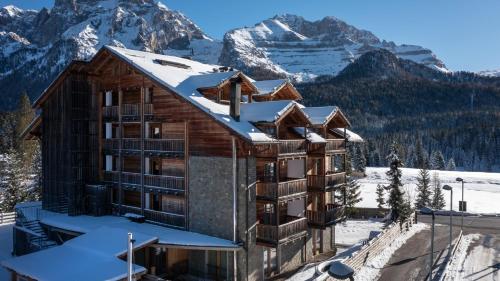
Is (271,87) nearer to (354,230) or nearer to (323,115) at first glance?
(323,115)

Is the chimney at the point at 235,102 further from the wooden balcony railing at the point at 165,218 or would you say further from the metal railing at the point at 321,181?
the metal railing at the point at 321,181

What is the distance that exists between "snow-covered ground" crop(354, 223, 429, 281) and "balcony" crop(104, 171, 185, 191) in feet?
42.0

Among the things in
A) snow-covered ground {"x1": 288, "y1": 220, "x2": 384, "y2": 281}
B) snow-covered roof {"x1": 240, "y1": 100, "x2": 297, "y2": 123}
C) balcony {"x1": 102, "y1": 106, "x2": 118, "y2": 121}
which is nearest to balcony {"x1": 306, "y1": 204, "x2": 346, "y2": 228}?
snow-covered ground {"x1": 288, "y1": 220, "x2": 384, "y2": 281}

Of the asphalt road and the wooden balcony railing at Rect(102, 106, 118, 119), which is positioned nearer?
the asphalt road

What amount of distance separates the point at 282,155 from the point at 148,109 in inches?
403

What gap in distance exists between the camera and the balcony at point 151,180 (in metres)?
27.6

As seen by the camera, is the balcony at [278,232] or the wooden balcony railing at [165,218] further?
the wooden balcony railing at [165,218]

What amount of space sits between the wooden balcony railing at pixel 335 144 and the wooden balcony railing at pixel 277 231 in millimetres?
7067

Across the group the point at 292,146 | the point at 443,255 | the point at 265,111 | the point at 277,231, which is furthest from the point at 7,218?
the point at 443,255

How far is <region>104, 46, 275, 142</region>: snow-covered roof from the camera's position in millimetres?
24109

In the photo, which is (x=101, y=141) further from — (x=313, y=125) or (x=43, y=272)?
(x=313, y=125)

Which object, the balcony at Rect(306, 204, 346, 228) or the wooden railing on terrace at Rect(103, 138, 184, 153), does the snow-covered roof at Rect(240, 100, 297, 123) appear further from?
the balcony at Rect(306, 204, 346, 228)

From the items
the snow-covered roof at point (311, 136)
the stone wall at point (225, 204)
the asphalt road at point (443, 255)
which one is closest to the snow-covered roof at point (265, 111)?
the stone wall at point (225, 204)

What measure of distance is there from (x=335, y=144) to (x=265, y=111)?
29.2 feet
